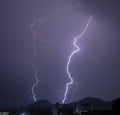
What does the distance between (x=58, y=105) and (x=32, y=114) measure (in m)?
8.52

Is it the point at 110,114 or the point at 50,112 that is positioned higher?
the point at 50,112

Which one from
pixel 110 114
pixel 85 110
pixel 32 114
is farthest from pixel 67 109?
pixel 110 114

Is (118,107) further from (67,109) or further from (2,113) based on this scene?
(2,113)

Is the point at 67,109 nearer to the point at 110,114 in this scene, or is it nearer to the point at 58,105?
the point at 58,105

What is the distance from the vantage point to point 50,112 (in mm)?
78625

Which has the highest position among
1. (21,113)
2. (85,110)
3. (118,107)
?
(21,113)

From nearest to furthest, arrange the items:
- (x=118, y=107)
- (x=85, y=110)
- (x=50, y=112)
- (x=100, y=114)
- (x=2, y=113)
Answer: (x=118, y=107) < (x=100, y=114) < (x=85, y=110) < (x=2, y=113) < (x=50, y=112)

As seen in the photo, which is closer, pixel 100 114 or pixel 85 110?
pixel 100 114

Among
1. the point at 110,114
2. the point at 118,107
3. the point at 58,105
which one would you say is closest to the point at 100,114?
the point at 110,114

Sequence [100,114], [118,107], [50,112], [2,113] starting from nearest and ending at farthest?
[118,107]
[100,114]
[2,113]
[50,112]

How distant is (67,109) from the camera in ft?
212

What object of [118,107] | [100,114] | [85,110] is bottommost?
[118,107]

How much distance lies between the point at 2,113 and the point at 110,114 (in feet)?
120

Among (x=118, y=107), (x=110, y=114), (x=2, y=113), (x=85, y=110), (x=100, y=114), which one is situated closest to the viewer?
(x=118, y=107)
